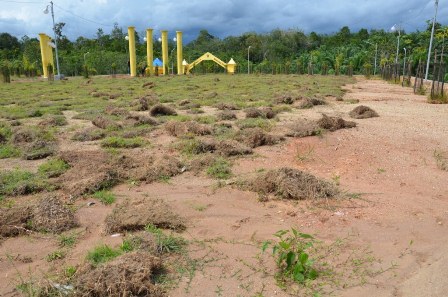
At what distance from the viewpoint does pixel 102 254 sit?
3.87 metres

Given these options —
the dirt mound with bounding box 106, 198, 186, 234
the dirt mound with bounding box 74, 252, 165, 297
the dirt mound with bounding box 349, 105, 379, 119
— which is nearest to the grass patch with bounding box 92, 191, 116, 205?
the dirt mound with bounding box 106, 198, 186, 234

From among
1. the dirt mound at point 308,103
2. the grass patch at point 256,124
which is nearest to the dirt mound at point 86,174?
the grass patch at point 256,124

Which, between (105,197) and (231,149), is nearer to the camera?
(105,197)

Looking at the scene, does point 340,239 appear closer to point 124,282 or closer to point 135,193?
point 124,282

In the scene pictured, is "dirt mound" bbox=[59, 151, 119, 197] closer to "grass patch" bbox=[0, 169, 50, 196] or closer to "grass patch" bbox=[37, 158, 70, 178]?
"grass patch" bbox=[37, 158, 70, 178]

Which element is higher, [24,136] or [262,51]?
[262,51]

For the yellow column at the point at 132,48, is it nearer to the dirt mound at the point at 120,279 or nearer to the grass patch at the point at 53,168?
the grass patch at the point at 53,168

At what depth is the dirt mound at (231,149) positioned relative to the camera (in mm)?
7195

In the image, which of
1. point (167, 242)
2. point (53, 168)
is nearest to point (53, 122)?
point (53, 168)

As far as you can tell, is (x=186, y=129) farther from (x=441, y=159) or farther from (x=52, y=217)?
(x=441, y=159)

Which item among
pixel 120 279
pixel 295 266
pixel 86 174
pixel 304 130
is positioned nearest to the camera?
pixel 120 279

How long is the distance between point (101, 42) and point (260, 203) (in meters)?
66.2

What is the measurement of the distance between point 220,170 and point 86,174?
207 centimetres

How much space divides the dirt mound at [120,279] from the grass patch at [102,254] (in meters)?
0.25
